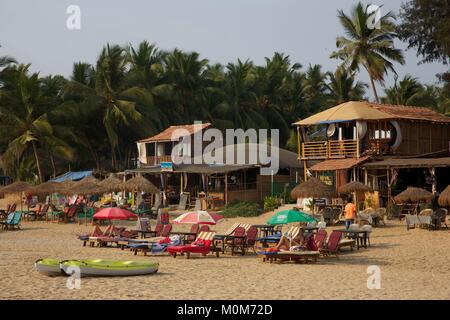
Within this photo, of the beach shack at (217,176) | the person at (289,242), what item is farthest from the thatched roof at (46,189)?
the person at (289,242)

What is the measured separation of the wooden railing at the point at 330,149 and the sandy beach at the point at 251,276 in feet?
31.6

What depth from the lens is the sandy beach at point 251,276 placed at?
469 inches

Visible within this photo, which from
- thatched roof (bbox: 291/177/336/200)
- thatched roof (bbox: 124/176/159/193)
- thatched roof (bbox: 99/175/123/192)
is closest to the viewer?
thatched roof (bbox: 291/177/336/200)

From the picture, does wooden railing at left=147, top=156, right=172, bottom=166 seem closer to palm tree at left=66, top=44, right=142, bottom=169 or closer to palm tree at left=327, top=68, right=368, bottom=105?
palm tree at left=66, top=44, right=142, bottom=169

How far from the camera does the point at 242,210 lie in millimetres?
31531

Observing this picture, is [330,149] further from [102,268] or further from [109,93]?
[109,93]

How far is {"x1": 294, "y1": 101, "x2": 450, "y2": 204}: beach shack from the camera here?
30.4m

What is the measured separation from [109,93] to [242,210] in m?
19.6

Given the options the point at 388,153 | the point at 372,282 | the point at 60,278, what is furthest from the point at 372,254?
the point at 388,153

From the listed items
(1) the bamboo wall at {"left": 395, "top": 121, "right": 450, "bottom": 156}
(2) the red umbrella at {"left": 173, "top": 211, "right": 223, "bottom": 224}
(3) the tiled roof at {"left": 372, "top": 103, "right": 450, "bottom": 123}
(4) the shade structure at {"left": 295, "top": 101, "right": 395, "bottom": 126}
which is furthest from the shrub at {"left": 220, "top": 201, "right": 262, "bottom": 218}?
(2) the red umbrella at {"left": 173, "top": 211, "right": 223, "bottom": 224}

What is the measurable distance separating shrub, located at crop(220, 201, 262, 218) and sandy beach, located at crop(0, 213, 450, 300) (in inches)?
385

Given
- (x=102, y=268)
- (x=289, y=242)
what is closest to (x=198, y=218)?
(x=289, y=242)

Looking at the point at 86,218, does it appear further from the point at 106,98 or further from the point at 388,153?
the point at 106,98

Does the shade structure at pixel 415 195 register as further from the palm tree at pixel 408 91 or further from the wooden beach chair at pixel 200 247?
the palm tree at pixel 408 91
